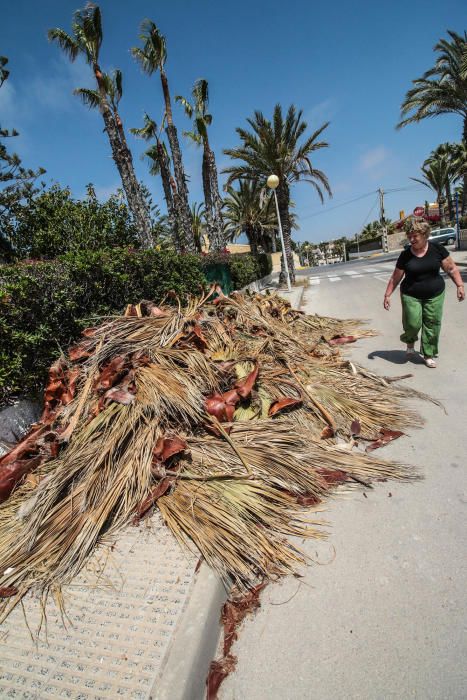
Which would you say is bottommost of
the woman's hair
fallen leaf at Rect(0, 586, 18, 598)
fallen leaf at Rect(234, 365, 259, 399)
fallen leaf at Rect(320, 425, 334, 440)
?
fallen leaf at Rect(320, 425, 334, 440)

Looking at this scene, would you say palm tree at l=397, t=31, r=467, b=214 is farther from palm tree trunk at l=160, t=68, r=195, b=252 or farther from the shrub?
the shrub

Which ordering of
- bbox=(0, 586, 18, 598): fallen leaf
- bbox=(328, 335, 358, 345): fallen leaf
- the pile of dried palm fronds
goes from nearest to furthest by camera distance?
1. bbox=(0, 586, 18, 598): fallen leaf
2. the pile of dried palm fronds
3. bbox=(328, 335, 358, 345): fallen leaf

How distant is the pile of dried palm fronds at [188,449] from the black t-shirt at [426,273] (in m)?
1.27

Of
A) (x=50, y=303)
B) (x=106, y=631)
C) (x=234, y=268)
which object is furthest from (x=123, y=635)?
(x=234, y=268)

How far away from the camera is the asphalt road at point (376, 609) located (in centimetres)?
142

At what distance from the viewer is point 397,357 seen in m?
5.08

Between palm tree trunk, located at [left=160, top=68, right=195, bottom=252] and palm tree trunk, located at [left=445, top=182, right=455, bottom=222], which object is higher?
palm tree trunk, located at [left=160, top=68, right=195, bottom=252]

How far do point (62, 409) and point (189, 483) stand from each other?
1312 mm

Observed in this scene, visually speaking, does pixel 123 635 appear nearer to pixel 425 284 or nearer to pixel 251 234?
pixel 425 284

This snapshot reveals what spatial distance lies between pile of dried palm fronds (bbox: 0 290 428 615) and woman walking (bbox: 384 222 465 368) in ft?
3.51

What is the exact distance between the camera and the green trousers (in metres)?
A: 4.36

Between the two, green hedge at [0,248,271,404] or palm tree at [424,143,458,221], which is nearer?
green hedge at [0,248,271,404]

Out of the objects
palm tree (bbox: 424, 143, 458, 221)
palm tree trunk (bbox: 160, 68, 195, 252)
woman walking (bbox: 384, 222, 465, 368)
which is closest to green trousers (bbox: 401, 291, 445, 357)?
woman walking (bbox: 384, 222, 465, 368)

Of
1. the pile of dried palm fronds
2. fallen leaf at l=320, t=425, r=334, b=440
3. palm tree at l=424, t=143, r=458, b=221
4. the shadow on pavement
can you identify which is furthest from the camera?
palm tree at l=424, t=143, r=458, b=221
